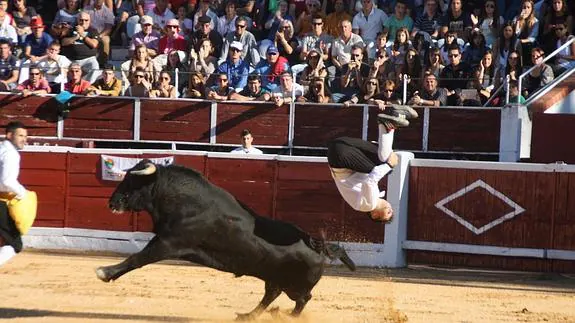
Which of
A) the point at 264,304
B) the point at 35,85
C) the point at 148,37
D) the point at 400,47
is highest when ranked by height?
the point at 148,37

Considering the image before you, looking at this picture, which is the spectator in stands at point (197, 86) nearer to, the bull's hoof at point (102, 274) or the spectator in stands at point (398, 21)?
the spectator in stands at point (398, 21)

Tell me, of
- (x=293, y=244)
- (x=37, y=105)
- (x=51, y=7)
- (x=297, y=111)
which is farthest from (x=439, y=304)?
(x=51, y=7)

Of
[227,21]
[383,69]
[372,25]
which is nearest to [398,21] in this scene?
[372,25]

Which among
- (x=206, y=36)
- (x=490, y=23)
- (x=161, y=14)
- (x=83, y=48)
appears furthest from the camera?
(x=161, y=14)

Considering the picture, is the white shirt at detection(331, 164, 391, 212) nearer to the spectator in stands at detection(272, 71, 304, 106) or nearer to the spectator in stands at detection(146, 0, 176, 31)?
the spectator in stands at detection(272, 71, 304, 106)

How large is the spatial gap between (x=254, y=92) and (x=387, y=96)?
1.95 meters

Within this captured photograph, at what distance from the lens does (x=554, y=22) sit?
1546 centimetres

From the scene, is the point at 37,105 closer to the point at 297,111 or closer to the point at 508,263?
the point at 297,111

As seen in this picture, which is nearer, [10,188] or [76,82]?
[10,188]

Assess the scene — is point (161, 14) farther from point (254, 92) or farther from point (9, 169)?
point (9, 169)

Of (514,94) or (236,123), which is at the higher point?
(514,94)

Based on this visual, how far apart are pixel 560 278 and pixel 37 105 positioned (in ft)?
25.8

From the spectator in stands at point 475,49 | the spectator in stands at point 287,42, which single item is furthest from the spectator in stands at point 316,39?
the spectator in stands at point 475,49

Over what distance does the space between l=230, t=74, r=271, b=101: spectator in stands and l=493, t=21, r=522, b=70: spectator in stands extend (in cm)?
315
